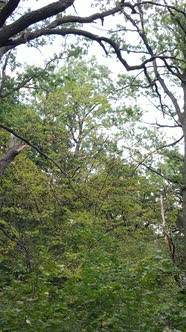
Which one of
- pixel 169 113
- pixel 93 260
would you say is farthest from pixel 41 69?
pixel 93 260

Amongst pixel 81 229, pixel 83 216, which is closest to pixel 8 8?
pixel 81 229

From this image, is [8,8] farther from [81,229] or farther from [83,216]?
[83,216]

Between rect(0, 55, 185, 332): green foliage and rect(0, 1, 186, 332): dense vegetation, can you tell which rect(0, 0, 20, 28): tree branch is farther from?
rect(0, 55, 185, 332): green foliage

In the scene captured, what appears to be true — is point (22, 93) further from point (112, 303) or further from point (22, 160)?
point (112, 303)

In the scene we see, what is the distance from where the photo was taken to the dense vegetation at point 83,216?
15.6 ft

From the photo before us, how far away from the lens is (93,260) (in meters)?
5.96

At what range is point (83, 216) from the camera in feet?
37.4

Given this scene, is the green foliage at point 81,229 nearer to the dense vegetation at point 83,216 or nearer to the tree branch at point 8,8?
the dense vegetation at point 83,216

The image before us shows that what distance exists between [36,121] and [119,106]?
5630mm

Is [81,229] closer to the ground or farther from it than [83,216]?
closer to the ground

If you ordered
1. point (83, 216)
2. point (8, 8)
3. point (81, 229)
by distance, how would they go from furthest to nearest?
point (83, 216), point (81, 229), point (8, 8)

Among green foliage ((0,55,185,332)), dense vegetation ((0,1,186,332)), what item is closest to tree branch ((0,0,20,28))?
dense vegetation ((0,1,186,332))

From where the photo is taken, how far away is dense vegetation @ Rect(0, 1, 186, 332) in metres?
4.75

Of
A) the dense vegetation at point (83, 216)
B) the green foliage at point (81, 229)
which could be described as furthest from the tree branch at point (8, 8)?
the green foliage at point (81, 229)
